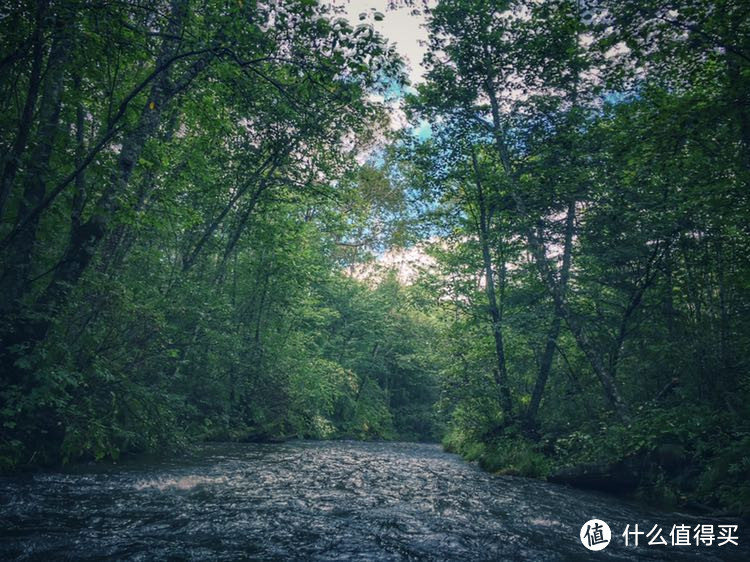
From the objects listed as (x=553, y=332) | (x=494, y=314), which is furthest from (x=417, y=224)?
(x=553, y=332)

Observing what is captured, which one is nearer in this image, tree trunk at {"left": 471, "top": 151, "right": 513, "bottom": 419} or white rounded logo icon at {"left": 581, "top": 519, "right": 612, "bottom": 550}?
white rounded logo icon at {"left": 581, "top": 519, "right": 612, "bottom": 550}

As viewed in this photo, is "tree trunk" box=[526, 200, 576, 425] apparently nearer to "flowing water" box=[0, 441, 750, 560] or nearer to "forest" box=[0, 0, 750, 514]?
"forest" box=[0, 0, 750, 514]

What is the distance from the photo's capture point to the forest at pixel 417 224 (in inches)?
284

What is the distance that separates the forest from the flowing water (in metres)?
1.31

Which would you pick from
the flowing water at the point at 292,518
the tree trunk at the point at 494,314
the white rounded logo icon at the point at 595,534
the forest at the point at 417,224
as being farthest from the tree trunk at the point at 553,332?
the white rounded logo icon at the point at 595,534

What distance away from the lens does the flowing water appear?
15.4ft

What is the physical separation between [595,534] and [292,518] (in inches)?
182

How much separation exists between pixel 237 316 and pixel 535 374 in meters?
13.8

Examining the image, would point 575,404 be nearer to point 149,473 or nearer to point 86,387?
point 149,473

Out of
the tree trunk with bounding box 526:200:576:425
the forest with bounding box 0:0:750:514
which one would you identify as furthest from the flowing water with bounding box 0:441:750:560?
the tree trunk with bounding box 526:200:576:425

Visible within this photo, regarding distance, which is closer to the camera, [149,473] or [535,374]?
[149,473]

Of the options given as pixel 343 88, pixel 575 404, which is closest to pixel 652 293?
pixel 575 404

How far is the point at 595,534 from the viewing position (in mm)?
6387

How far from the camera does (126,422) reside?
9.08 meters
